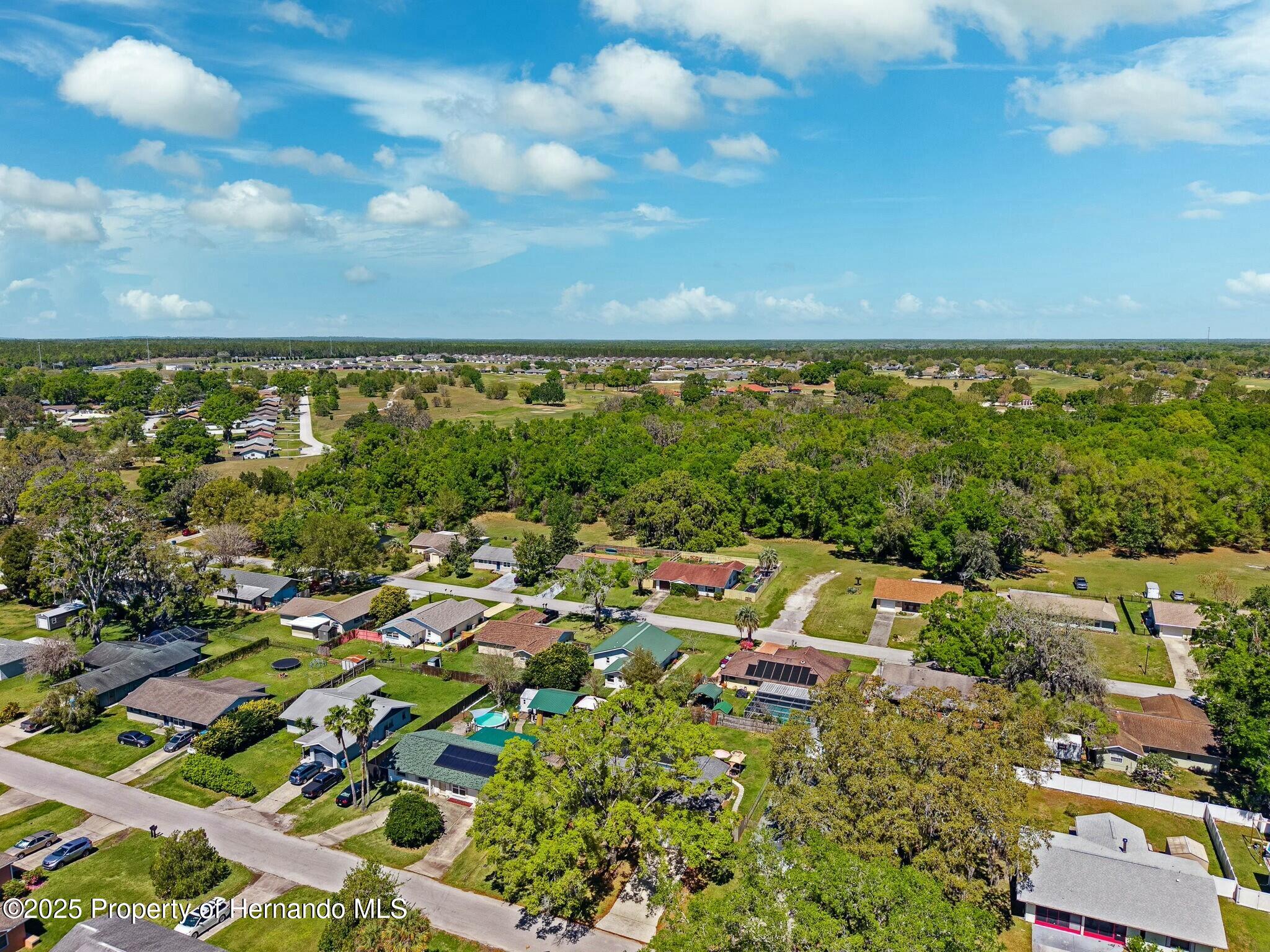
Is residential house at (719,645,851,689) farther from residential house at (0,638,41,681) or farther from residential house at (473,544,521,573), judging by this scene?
residential house at (0,638,41,681)

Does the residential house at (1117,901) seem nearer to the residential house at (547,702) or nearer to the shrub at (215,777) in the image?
the residential house at (547,702)

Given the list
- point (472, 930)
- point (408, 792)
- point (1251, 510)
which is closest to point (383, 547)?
point (408, 792)

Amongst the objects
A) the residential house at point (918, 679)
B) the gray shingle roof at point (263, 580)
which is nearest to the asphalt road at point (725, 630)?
the residential house at point (918, 679)

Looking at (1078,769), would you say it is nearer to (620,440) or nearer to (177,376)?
(620,440)

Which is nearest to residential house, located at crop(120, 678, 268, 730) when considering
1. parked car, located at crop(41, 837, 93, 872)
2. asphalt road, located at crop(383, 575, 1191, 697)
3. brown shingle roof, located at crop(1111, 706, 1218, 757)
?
parked car, located at crop(41, 837, 93, 872)

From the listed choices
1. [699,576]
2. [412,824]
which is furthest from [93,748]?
[699,576]
